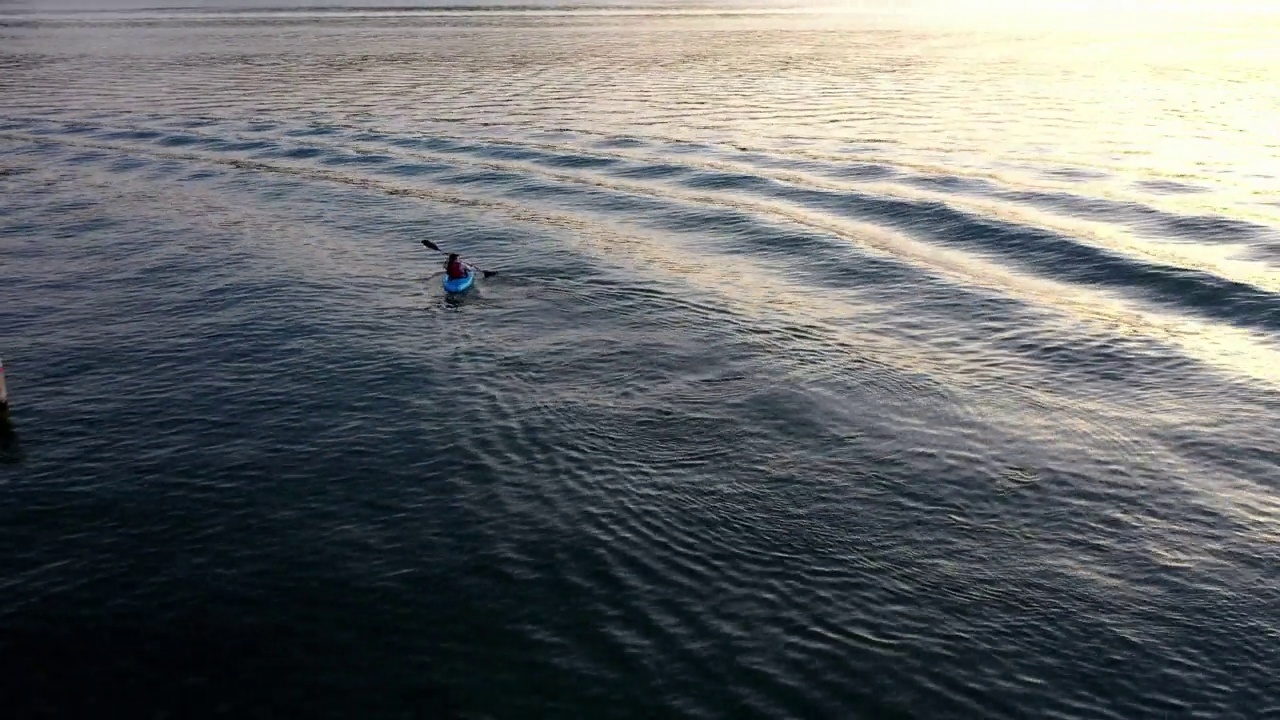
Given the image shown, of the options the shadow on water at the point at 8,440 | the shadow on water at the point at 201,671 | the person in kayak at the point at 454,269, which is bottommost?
the shadow on water at the point at 201,671

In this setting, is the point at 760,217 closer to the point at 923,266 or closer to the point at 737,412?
the point at 923,266

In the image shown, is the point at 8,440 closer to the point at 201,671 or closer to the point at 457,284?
the point at 201,671

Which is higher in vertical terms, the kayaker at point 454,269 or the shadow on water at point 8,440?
the kayaker at point 454,269

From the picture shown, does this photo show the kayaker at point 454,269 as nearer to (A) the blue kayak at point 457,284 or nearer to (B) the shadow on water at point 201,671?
(A) the blue kayak at point 457,284

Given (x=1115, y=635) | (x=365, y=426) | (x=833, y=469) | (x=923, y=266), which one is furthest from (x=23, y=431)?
(x=923, y=266)

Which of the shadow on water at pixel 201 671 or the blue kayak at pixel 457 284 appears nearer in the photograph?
the shadow on water at pixel 201 671

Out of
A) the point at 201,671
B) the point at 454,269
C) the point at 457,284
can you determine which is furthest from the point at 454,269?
the point at 201,671

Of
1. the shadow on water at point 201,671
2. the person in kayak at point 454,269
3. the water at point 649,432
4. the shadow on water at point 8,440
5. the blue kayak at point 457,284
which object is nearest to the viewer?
the shadow on water at point 201,671

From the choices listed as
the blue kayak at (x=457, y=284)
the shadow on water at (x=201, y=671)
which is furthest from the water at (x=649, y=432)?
the blue kayak at (x=457, y=284)

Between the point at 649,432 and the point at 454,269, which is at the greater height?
the point at 454,269

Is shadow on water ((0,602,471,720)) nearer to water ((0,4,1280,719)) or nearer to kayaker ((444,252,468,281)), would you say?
water ((0,4,1280,719))
